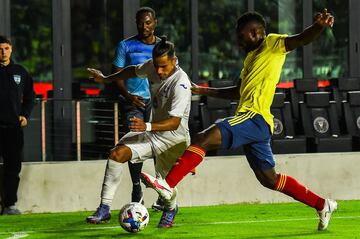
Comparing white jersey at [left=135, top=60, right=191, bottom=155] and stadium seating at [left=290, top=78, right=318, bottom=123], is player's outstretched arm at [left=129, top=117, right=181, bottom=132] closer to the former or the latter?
white jersey at [left=135, top=60, right=191, bottom=155]

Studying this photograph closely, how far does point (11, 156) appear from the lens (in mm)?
12156

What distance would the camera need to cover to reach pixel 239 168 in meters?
13.2

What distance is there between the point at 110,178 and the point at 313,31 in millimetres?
2419

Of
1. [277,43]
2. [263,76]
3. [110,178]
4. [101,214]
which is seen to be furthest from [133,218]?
[277,43]

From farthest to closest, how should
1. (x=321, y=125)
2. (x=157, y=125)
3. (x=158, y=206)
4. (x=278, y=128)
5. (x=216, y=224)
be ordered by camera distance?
(x=321, y=125) → (x=278, y=128) → (x=158, y=206) → (x=216, y=224) → (x=157, y=125)

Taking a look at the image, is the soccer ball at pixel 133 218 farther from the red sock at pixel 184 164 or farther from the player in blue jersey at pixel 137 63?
the player in blue jersey at pixel 137 63

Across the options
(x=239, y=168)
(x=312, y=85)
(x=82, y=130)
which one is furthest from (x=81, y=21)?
(x=239, y=168)

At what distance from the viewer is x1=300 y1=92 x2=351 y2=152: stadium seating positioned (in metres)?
15.7

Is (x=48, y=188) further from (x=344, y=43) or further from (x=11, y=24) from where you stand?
(x=344, y=43)

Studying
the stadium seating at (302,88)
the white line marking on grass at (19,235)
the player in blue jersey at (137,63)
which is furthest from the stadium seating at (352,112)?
the white line marking on grass at (19,235)

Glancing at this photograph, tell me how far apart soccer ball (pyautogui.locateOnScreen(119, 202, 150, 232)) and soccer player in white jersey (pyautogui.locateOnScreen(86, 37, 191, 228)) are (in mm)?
442

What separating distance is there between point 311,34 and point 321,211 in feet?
5.38

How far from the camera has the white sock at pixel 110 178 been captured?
10.3 m

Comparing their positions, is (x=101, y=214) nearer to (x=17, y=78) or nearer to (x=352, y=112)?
(x=17, y=78)
